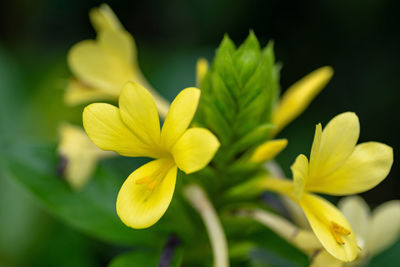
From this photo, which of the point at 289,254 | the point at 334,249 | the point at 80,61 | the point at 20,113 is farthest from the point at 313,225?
the point at 20,113

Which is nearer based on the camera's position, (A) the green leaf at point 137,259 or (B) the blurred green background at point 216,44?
(A) the green leaf at point 137,259

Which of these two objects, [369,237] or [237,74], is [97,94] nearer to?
[237,74]

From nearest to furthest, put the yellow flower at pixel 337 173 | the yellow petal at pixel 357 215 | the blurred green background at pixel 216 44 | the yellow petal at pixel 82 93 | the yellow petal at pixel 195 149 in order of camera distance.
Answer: the yellow petal at pixel 195 149
the yellow flower at pixel 337 173
the yellow petal at pixel 357 215
the yellow petal at pixel 82 93
the blurred green background at pixel 216 44

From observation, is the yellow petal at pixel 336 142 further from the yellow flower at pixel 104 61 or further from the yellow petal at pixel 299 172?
the yellow flower at pixel 104 61

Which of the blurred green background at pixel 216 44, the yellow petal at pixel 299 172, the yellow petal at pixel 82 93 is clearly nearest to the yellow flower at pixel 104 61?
the yellow petal at pixel 82 93

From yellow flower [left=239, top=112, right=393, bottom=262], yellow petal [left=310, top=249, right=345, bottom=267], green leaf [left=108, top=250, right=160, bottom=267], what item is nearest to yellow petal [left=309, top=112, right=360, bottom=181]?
yellow flower [left=239, top=112, right=393, bottom=262]

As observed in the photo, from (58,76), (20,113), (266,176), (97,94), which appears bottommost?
(266,176)

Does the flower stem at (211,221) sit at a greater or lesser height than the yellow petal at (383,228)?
greater
